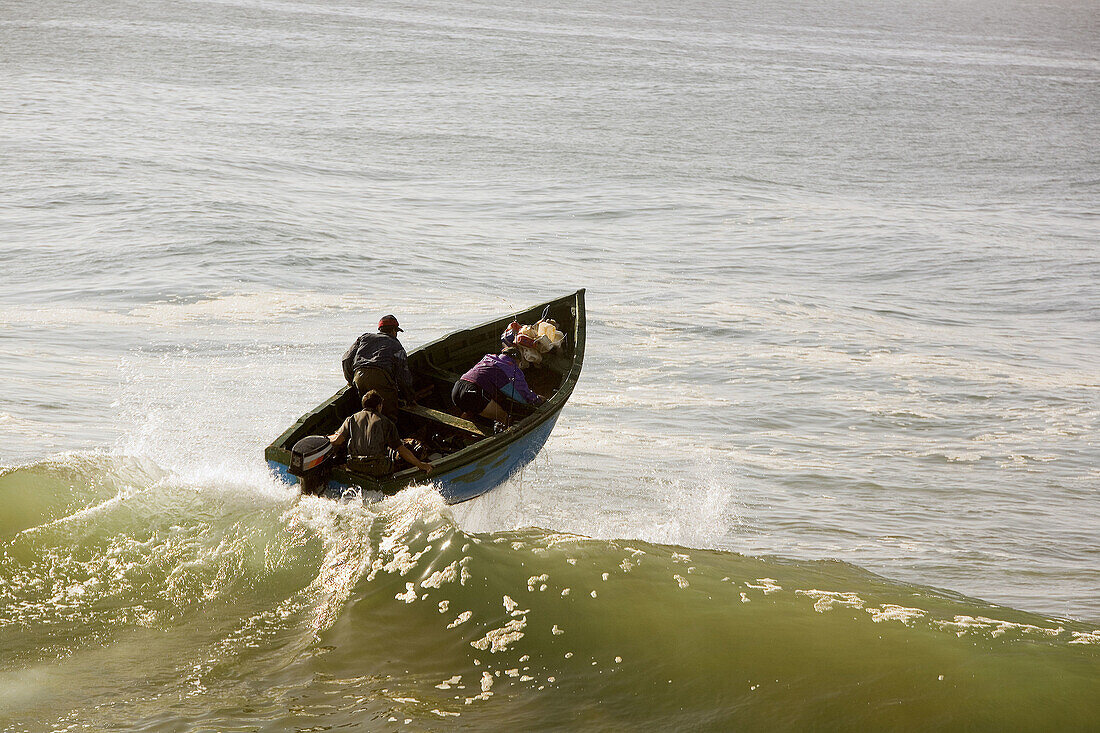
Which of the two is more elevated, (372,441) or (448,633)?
(372,441)

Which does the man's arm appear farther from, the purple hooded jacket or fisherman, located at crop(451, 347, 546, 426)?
the purple hooded jacket

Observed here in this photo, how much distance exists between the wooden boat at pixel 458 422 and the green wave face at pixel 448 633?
0.88 feet

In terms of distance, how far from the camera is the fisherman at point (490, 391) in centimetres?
980

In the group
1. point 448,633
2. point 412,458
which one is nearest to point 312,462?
point 412,458

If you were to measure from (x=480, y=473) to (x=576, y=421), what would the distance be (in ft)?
14.7

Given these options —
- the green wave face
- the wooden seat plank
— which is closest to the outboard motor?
the green wave face

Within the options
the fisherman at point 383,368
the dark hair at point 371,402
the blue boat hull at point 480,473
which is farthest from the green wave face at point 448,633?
the fisherman at point 383,368

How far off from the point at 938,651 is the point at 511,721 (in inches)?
130

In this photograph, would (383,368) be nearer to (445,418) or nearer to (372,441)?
(445,418)

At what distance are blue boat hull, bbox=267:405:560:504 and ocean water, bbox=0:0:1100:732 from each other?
0.24m

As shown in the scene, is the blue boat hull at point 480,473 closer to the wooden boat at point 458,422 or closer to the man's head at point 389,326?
the wooden boat at point 458,422

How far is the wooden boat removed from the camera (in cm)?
848

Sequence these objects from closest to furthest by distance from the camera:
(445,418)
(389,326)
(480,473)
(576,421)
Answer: (480,473)
(445,418)
(389,326)
(576,421)

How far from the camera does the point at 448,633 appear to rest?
7340 mm
